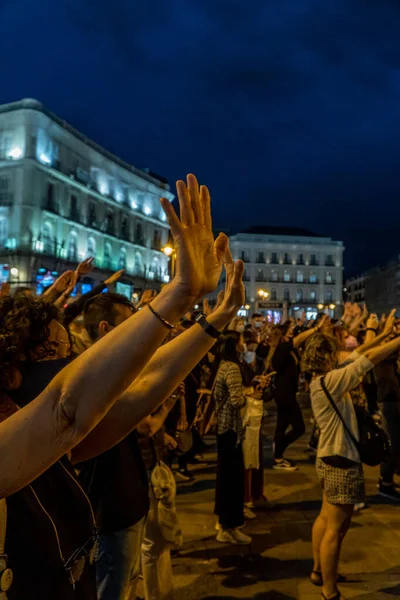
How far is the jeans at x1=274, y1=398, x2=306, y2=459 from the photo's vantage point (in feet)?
25.3

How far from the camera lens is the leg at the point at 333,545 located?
382 centimetres

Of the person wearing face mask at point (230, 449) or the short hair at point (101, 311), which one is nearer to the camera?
the short hair at point (101, 311)

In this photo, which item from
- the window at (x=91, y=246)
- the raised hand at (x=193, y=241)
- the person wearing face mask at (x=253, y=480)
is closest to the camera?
the raised hand at (x=193, y=241)

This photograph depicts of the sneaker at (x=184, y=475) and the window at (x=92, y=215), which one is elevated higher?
the window at (x=92, y=215)

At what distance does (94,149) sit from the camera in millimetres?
51750

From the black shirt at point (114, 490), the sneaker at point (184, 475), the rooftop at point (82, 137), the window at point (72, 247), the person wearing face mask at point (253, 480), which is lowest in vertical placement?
the sneaker at point (184, 475)

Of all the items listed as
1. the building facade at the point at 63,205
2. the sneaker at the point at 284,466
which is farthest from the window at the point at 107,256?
the sneaker at the point at 284,466

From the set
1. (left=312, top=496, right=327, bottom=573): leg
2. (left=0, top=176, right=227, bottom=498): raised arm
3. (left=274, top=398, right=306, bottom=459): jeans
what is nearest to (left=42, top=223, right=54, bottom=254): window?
(left=274, top=398, right=306, bottom=459): jeans

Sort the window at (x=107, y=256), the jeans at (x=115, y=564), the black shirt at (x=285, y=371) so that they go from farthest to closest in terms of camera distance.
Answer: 1. the window at (x=107, y=256)
2. the black shirt at (x=285, y=371)
3. the jeans at (x=115, y=564)

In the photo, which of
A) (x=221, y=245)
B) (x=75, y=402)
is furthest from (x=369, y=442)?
(x=75, y=402)

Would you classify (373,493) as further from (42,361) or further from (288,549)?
(42,361)

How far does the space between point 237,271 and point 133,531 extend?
1708mm

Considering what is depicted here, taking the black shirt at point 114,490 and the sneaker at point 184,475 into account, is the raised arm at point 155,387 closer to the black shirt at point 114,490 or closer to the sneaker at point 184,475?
the black shirt at point 114,490

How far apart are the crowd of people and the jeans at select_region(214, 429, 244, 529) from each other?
0.5 inches
